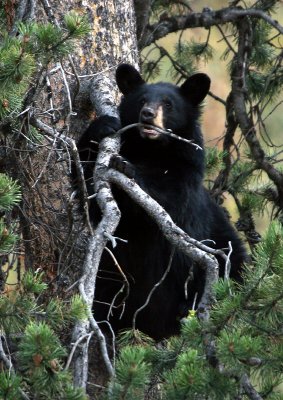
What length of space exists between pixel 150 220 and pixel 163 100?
28.6 inches

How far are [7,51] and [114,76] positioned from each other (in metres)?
1.96

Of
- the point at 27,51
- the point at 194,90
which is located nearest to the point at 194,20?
the point at 194,90

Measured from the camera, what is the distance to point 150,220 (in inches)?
191

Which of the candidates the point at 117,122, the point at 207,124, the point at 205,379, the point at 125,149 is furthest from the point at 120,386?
the point at 207,124

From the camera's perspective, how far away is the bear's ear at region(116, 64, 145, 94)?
5.07m

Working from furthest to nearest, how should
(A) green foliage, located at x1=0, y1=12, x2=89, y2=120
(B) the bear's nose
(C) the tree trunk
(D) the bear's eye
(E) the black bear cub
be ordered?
(D) the bear's eye < (E) the black bear cub < (B) the bear's nose < (C) the tree trunk < (A) green foliage, located at x1=0, y1=12, x2=89, y2=120

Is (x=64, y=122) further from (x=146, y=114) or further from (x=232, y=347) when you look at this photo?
(x=232, y=347)

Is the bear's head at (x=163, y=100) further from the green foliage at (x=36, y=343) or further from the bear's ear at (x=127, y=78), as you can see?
the green foliage at (x=36, y=343)

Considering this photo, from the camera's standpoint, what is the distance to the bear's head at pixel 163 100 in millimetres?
5117

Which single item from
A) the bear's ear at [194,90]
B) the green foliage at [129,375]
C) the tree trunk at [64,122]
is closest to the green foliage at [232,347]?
the green foliage at [129,375]

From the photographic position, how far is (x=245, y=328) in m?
3.30

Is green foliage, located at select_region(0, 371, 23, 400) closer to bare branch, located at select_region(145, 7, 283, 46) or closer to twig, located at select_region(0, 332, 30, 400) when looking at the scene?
twig, located at select_region(0, 332, 30, 400)

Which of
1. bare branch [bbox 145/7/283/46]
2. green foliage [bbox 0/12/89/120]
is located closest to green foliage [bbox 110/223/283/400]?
green foliage [bbox 0/12/89/120]

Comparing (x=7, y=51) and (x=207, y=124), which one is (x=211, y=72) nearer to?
(x=207, y=124)
